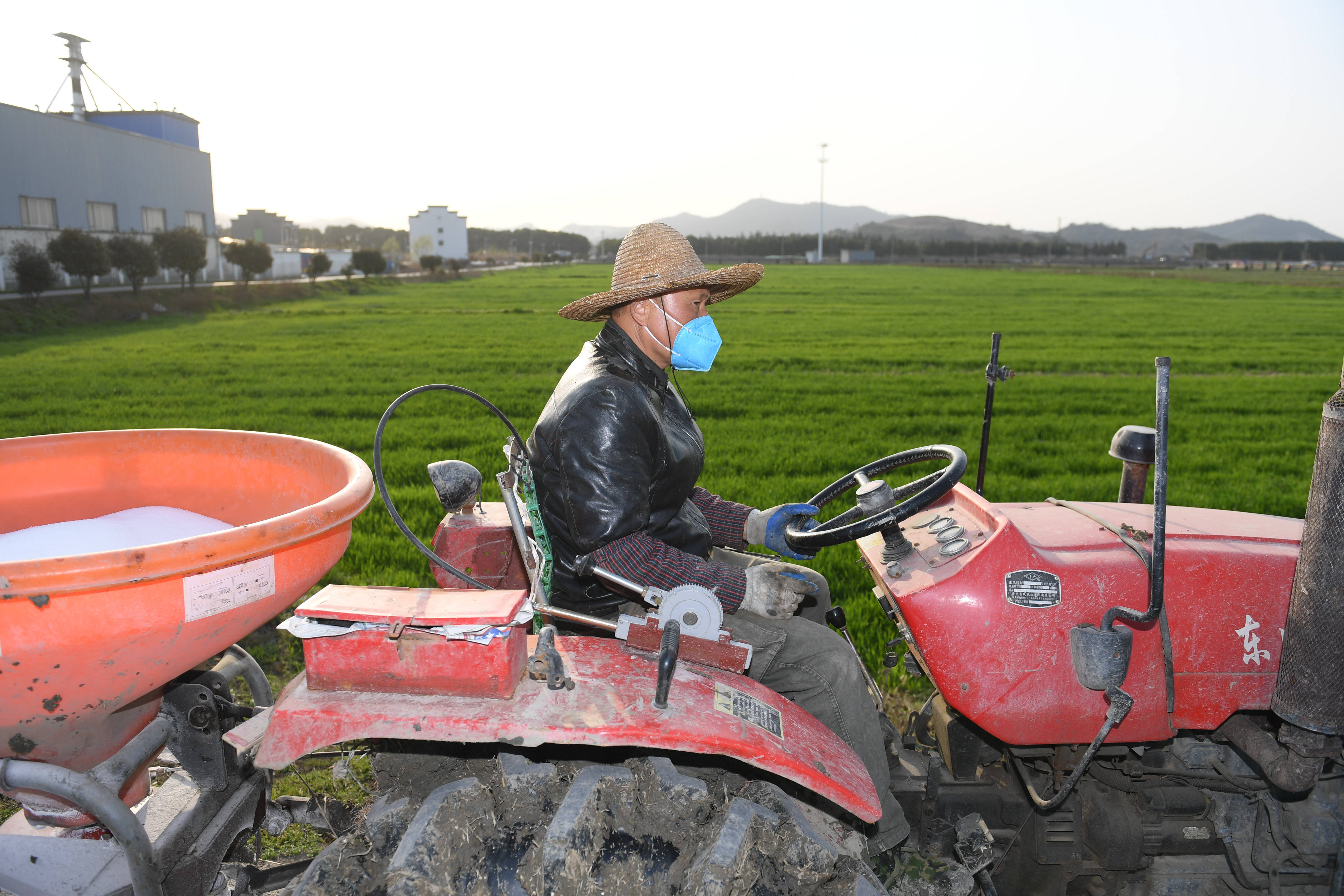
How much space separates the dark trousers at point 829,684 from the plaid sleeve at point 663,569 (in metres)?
0.14

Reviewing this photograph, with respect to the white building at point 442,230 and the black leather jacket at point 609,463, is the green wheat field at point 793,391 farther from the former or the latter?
the white building at point 442,230

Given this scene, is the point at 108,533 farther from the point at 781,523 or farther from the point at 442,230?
the point at 442,230

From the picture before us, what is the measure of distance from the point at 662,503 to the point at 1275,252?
371 feet

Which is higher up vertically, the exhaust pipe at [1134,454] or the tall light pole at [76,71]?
the tall light pole at [76,71]

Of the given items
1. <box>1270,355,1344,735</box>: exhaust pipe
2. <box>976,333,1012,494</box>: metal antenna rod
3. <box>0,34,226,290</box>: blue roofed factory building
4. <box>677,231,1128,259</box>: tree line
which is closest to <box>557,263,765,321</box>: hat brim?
<box>976,333,1012,494</box>: metal antenna rod

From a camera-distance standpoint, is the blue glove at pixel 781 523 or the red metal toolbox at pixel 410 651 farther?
the blue glove at pixel 781 523

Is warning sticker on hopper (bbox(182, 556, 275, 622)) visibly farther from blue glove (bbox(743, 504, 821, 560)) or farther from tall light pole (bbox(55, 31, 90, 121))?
tall light pole (bbox(55, 31, 90, 121))

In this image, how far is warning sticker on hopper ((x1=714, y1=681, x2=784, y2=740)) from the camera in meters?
1.90

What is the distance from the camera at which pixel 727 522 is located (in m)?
3.22

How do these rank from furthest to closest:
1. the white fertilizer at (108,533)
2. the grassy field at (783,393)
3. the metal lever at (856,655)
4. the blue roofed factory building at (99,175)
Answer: the blue roofed factory building at (99,175) < the grassy field at (783,393) < the metal lever at (856,655) < the white fertilizer at (108,533)

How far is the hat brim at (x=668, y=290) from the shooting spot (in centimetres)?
275

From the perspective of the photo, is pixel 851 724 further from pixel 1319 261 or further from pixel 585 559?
pixel 1319 261

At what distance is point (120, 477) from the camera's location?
8.55ft

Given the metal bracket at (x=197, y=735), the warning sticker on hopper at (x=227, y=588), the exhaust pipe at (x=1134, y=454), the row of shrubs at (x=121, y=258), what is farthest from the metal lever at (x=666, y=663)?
the row of shrubs at (x=121, y=258)
